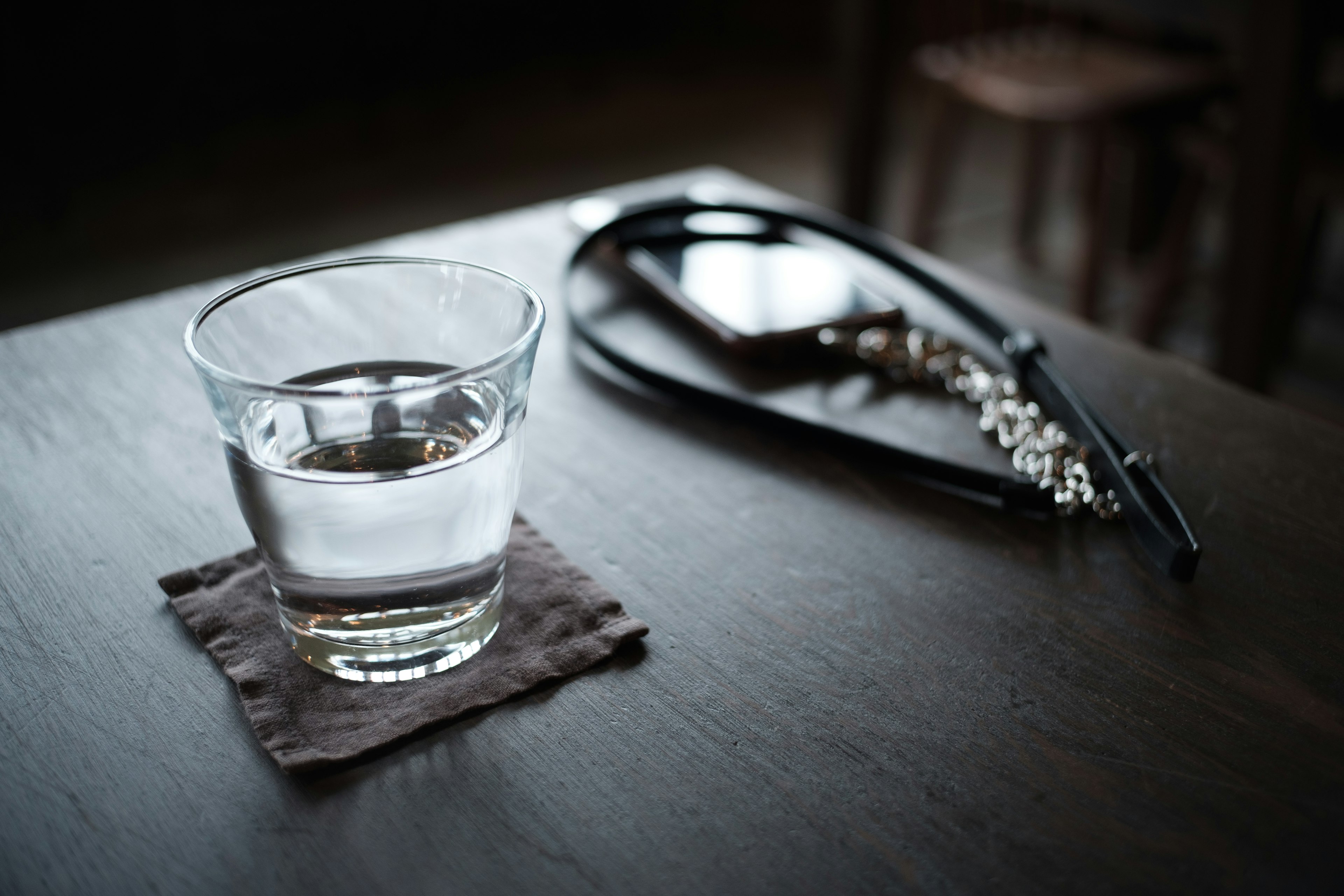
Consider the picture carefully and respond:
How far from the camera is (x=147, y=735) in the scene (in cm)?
35

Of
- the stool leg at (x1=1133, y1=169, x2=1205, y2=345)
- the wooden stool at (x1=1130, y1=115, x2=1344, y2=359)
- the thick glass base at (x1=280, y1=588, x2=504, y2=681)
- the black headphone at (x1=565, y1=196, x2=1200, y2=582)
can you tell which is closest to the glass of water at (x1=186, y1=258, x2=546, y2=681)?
the thick glass base at (x1=280, y1=588, x2=504, y2=681)

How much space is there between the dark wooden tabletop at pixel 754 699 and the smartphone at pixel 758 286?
9 cm

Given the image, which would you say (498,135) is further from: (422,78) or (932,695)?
(932,695)

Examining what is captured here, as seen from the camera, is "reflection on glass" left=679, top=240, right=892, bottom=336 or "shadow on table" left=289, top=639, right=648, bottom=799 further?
"reflection on glass" left=679, top=240, right=892, bottom=336

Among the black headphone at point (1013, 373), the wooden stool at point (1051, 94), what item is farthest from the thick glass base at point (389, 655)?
the wooden stool at point (1051, 94)

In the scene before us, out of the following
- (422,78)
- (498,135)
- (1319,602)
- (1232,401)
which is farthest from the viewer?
(422,78)

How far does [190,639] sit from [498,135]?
2.31 metres

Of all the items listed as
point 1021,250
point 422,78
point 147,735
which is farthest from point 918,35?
point 147,735

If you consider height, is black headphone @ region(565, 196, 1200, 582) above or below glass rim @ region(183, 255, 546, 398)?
below

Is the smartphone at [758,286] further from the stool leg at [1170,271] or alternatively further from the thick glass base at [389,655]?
the stool leg at [1170,271]

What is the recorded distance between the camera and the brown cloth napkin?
0.35m

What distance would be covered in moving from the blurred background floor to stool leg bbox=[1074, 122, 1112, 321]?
98mm

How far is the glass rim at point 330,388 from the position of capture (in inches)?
12.2

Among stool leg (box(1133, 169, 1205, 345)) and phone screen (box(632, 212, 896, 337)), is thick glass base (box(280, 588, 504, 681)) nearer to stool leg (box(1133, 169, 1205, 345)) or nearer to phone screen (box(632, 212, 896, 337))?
phone screen (box(632, 212, 896, 337))
